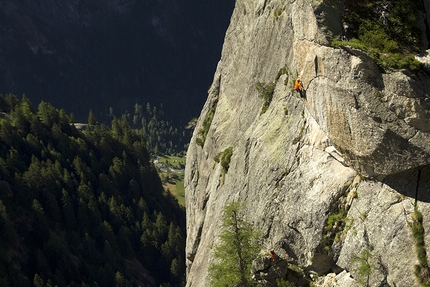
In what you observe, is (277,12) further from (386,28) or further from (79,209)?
(79,209)

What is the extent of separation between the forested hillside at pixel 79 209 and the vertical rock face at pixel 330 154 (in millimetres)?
81043

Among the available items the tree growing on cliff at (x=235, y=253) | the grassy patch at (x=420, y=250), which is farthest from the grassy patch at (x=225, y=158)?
the grassy patch at (x=420, y=250)

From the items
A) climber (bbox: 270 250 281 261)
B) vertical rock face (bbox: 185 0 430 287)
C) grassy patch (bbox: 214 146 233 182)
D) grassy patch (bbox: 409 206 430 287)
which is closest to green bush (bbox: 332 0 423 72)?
vertical rock face (bbox: 185 0 430 287)

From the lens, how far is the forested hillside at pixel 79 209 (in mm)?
118875

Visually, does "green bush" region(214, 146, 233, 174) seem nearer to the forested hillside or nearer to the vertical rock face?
the vertical rock face

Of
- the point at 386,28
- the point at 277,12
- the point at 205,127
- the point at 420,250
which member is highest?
the point at 277,12

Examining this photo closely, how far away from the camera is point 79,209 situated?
144250 mm

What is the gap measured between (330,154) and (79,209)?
122920mm

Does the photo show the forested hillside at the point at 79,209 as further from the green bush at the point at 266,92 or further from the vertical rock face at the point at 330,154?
the vertical rock face at the point at 330,154

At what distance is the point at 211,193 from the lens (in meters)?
53.4

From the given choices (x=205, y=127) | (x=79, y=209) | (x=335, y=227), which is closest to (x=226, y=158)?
(x=205, y=127)

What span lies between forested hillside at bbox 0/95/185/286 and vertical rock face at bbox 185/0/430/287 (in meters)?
81.0

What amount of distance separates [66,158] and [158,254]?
Result: 1891 inches

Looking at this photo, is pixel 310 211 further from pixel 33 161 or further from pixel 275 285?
pixel 33 161
